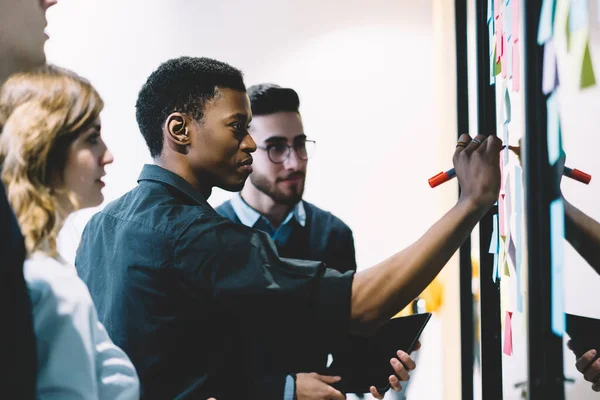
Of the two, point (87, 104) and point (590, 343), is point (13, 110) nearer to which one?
point (87, 104)

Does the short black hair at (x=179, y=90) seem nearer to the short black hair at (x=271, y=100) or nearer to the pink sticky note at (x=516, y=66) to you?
the pink sticky note at (x=516, y=66)

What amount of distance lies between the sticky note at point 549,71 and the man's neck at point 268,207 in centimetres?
115

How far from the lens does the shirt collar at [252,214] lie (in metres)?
1.81

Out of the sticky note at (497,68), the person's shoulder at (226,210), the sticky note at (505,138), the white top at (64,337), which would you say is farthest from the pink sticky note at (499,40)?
the person's shoulder at (226,210)

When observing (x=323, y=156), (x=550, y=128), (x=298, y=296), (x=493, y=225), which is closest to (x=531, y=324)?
(x=550, y=128)

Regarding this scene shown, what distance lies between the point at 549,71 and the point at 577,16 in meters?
0.08

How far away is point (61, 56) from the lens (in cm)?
240

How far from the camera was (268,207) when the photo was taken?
5.95 feet

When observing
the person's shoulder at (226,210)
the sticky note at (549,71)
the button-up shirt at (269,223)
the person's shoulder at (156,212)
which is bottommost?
the person's shoulder at (156,212)

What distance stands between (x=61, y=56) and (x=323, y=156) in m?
1.06

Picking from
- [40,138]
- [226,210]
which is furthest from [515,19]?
[226,210]

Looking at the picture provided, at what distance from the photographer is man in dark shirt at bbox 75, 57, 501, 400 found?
913mm

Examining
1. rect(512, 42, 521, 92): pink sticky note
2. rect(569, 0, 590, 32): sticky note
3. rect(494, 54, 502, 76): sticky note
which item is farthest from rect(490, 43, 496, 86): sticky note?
Result: rect(569, 0, 590, 32): sticky note

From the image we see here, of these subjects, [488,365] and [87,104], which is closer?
[87,104]
